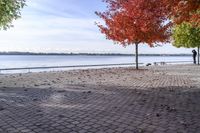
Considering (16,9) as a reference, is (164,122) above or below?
below

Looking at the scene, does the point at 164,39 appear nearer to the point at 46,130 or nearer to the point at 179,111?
the point at 179,111

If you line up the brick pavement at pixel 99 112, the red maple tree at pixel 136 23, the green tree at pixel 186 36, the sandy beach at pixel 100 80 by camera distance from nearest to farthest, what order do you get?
1. the brick pavement at pixel 99 112
2. the sandy beach at pixel 100 80
3. the red maple tree at pixel 136 23
4. the green tree at pixel 186 36

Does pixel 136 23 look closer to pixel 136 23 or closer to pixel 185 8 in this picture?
pixel 136 23

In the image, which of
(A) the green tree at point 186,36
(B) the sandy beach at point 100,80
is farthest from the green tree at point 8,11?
(A) the green tree at point 186,36

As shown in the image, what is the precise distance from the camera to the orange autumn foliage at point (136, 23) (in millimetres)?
26812

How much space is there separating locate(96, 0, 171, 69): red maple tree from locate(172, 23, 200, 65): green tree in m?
15.7

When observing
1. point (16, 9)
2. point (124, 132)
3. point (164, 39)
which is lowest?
point (124, 132)

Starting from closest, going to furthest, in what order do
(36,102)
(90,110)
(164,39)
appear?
(90,110)
(36,102)
(164,39)

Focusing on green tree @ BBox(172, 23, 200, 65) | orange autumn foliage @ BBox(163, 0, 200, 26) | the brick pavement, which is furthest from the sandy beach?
green tree @ BBox(172, 23, 200, 65)

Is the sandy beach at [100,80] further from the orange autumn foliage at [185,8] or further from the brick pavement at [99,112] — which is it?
the orange autumn foliage at [185,8]

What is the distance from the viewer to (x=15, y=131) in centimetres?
700

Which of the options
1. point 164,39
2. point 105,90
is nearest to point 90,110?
point 105,90

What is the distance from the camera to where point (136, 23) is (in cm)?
2702

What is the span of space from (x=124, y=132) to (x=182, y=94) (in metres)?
6.17
